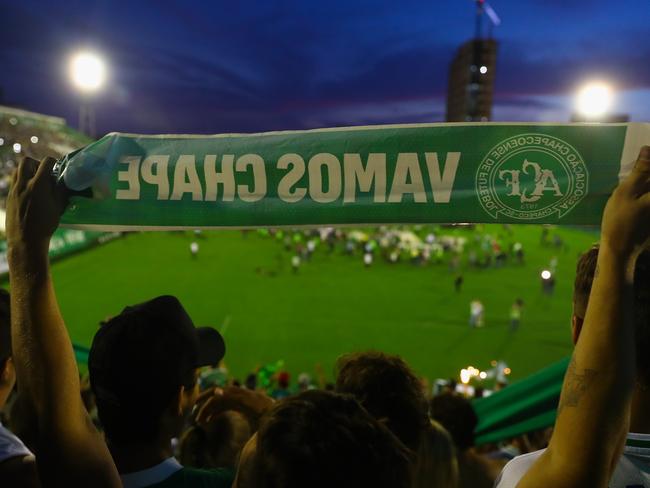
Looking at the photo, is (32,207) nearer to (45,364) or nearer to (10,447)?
(45,364)

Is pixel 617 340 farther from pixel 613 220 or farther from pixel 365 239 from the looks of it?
pixel 365 239

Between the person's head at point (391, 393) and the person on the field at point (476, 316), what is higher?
the person's head at point (391, 393)

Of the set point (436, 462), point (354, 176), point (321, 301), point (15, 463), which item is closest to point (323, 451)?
point (15, 463)

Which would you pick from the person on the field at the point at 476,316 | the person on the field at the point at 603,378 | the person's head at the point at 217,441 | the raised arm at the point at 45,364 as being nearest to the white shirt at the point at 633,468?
the person on the field at the point at 603,378

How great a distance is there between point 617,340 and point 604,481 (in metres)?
0.29

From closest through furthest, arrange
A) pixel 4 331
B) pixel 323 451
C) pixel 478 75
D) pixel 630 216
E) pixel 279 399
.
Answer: pixel 323 451 < pixel 630 216 < pixel 279 399 < pixel 4 331 < pixel 478 75

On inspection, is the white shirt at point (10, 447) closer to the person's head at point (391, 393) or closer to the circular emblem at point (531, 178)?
the person's head at point (391, 393)

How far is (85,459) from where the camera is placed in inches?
49.8

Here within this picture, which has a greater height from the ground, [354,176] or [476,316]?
[354,176]

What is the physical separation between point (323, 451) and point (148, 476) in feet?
2.53

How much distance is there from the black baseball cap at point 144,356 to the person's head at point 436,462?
111 centimetres

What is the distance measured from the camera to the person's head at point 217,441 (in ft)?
8.06

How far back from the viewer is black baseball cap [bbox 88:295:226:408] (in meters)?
1.47

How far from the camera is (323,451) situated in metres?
0.98
